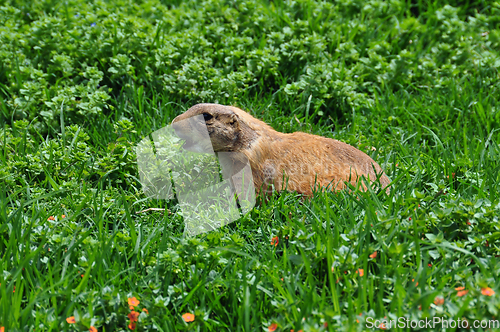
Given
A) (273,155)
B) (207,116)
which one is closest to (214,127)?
(207,116)

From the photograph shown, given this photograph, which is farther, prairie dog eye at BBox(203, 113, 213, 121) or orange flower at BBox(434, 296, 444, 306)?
prairie dog eye at BBox(203, 113, 213, 121)

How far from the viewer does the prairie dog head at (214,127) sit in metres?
3.15

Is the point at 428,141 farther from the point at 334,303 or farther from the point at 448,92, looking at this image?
the point at 334,303

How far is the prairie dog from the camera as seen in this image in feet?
10.4

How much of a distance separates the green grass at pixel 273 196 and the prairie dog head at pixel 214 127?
0.49m

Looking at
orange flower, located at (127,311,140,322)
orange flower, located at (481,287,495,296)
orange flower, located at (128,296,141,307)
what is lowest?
orange flower, located at (127,311,140,322)

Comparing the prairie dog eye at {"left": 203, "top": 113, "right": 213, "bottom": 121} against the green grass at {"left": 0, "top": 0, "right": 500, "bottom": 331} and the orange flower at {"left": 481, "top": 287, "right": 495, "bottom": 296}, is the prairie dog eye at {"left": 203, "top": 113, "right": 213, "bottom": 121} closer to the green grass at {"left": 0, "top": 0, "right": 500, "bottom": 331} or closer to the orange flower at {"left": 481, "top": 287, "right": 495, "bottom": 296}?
the green grass at {"left": 0, "top": 0, "right": 500, "bottom": 331}

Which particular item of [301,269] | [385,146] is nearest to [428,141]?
[385,146]
